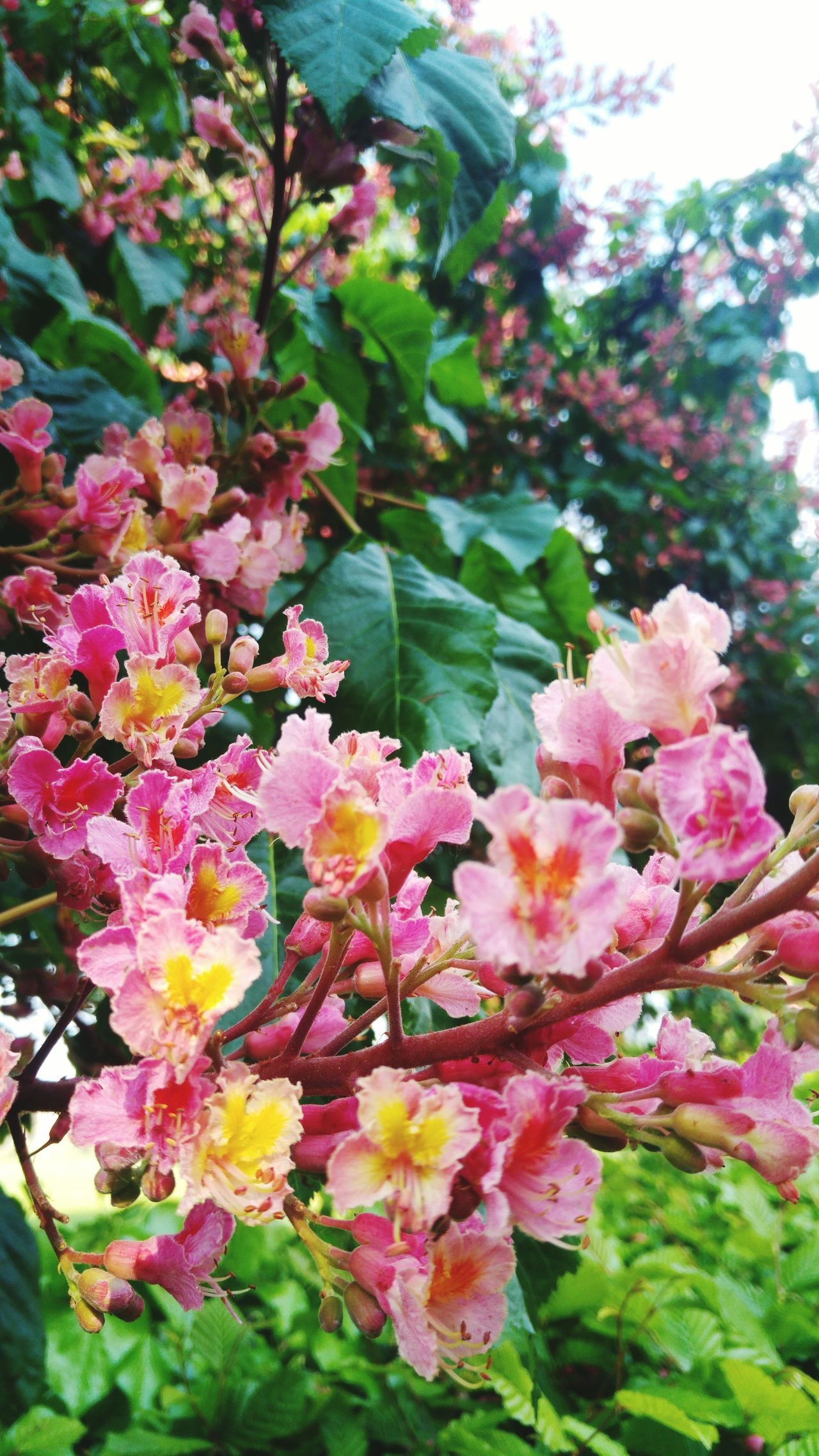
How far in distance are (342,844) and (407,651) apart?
2.31 ft

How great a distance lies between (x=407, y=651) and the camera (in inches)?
47.0

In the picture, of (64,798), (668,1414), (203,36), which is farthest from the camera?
(203,36)

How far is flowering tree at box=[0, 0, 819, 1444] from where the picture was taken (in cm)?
48

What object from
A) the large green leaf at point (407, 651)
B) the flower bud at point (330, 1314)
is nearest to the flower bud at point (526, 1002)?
the flower bud at point (330, 1314)

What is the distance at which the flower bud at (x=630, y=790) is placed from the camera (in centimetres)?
51

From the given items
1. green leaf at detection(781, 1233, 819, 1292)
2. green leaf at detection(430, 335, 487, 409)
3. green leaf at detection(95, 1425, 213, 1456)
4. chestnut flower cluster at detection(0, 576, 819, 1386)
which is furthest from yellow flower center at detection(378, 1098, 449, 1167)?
green leaf at detection(430, 335, 487, 409)

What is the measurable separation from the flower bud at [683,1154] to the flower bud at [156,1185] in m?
0.26

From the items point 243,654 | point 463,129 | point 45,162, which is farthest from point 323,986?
point 45,162

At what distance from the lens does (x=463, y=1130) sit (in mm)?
460

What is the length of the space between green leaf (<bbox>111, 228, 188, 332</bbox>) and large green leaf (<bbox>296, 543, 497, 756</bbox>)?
986 millimetres

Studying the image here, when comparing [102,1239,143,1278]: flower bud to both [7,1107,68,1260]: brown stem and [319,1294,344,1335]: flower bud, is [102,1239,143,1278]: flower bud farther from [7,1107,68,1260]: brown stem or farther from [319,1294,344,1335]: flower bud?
[319,1294,344,1335]: flower bud

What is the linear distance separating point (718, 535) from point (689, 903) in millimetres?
3480

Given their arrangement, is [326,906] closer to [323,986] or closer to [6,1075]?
[323,986]

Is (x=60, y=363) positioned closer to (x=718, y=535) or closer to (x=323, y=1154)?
(x=323, y=1154)
